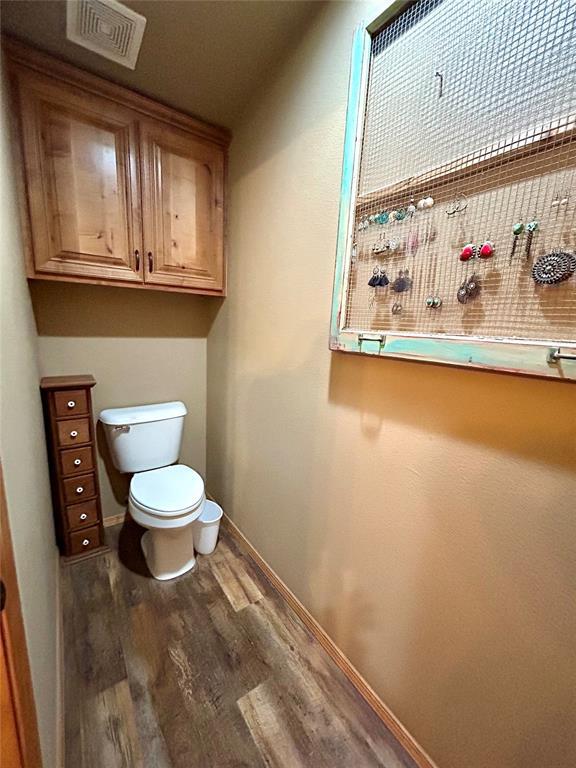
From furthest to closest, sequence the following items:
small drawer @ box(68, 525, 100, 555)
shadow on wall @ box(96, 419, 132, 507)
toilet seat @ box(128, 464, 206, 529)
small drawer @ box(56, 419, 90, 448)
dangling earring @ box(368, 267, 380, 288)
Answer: shadow on wall @ box(96, 419, 132, 507) < small drawer @ box(68, 525, 100, 555) < small drawer @ box(56, 419, 90, 448) < toilet seat @ box(128, 464, 206, 529) < dangling earring @ box(368, 267, 380, 288)

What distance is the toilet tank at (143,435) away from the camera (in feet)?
5.37

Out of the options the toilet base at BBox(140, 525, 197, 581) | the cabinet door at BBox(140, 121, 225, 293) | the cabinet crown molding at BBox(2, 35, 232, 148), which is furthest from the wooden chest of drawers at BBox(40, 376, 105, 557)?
the cabinet crown molding at BBox(2, 35, 232, 148)

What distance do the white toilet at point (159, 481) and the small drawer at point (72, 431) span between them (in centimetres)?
11

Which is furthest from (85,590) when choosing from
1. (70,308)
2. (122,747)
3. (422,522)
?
(422,522)

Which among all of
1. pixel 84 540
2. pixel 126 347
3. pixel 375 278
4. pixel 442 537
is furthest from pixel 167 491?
pixel 375 278

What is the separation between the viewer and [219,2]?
3.19 feet

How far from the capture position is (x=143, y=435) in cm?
168

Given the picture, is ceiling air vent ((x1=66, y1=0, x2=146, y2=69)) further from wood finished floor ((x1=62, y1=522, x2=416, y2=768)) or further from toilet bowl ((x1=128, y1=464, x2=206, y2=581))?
wood finished floor ((x1=62, y1=522, x2=416, y2=768))

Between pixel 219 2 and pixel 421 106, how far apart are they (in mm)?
785

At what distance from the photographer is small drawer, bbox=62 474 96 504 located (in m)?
1.52

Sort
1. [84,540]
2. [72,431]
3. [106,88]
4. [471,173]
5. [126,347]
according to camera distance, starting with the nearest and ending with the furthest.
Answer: [471,173]
[106,88]
[72,431]
[84,540]
[126,347]

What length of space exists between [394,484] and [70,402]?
1.49 m

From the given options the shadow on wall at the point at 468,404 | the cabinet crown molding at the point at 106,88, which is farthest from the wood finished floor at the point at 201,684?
the cabinet crown molding at the point at 106,88

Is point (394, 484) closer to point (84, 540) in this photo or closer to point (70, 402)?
point (70, 402)
